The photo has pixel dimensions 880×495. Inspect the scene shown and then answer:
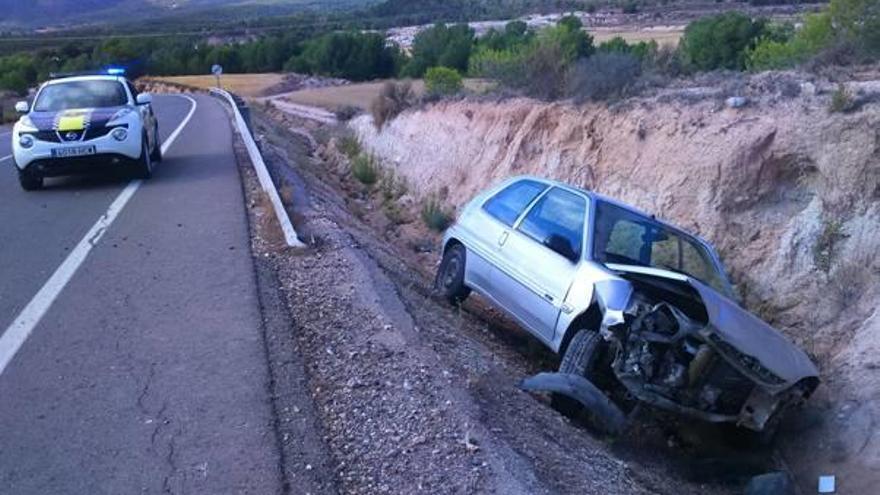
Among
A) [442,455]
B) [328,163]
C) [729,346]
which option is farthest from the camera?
[328,163]

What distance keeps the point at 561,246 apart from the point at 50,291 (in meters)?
4.79

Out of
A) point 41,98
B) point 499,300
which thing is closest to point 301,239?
point 499,300

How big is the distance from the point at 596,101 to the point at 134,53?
9230cm

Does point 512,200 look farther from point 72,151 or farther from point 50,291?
point 72,151

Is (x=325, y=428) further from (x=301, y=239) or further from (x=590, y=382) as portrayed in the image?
(x=301, y=239)

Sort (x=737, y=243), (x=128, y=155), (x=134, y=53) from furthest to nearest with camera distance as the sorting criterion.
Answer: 1. (x=134, y=53)
2. (x=128, y=155)
3. (x=737, y=243)

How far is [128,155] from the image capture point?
16531 millimetres

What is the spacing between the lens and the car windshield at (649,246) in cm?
934

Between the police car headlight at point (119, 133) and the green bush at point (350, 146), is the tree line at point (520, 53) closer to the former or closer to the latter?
the green bush at point (350, 146)

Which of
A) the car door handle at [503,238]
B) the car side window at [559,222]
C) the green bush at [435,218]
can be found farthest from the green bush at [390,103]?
the car side window at [559,222]

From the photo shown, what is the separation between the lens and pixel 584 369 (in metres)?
8.34

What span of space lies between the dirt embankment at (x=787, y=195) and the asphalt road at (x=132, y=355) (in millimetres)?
4872

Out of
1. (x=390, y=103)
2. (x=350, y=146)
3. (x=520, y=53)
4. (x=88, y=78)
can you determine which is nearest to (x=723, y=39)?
(x=520, y=53)

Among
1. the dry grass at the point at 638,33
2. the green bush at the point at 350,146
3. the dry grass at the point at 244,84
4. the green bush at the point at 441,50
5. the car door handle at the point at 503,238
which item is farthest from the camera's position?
the dry grass at the point at 244,84
